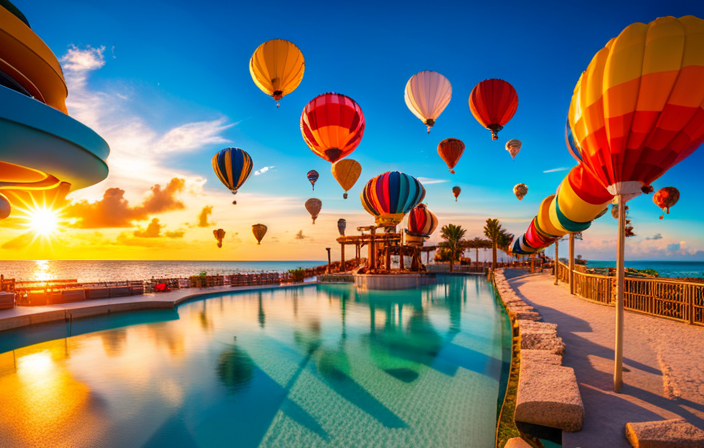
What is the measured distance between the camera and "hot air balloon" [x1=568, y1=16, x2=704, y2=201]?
13.2ft

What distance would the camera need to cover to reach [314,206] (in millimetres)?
42531

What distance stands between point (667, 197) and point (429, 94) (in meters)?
17.5

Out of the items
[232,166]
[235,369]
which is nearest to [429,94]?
[232,166]

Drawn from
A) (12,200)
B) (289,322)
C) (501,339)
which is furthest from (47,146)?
(501,339)

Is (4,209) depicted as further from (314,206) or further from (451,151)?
(314,206)

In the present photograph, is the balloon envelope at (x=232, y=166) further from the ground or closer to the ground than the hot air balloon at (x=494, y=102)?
closer to the ground

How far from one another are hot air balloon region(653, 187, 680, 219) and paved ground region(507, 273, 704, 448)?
721 inches

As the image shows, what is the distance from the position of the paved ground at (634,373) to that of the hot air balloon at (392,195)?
21250 millimetres

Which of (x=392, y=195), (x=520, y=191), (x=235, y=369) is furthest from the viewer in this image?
(x=520, y=191)

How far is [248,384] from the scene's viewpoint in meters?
7.96

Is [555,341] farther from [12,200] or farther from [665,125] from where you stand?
[12,200]

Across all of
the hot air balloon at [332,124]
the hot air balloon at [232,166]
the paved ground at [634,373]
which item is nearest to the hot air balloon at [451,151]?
the hot air balloon at [332,124]

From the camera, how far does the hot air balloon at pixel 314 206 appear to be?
139 feet

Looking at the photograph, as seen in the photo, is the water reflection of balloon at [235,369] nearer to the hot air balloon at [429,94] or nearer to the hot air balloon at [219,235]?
the hot air balloon at [429,94]
